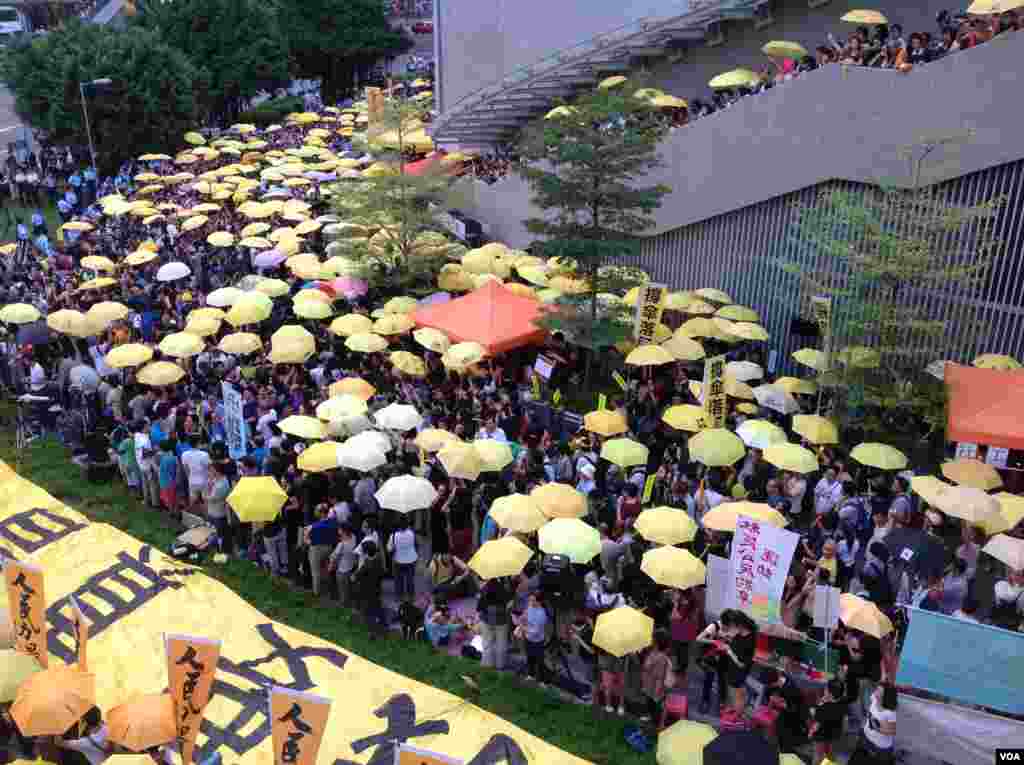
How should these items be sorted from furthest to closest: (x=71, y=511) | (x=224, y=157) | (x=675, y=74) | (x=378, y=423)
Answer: (x=224, y=157) < (x=675, y=74) < (x=378, y=423) < (x=71, y=511)

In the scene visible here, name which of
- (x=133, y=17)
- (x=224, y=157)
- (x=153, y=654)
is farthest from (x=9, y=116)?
(x=153, y=654)

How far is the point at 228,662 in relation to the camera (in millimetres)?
8844

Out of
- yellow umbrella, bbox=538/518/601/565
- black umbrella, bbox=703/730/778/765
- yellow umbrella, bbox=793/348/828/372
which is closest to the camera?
black umbrella, bbox=703/730/778/765

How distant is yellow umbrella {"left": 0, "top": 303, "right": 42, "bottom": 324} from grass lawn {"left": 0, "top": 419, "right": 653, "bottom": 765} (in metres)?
3.52

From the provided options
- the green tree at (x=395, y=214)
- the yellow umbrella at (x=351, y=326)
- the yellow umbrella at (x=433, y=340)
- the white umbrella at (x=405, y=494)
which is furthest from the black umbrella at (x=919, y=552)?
the green tree at (x=395, y=214)

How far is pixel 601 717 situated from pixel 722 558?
1.94 m

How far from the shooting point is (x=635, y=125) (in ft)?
49.3

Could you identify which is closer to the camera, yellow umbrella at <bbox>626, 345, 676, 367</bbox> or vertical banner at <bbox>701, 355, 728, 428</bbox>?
vertical banner at <bbox>701, 355, 728, 428</bbox>

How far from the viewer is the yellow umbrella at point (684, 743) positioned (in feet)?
22.3

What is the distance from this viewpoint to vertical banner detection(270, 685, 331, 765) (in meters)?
6.49

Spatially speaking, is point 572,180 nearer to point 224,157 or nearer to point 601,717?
point 601,717

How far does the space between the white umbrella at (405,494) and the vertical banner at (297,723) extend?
3.59 m

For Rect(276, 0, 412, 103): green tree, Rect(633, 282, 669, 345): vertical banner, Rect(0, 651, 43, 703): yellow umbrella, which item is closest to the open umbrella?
Rect(633, 282, 669, 345): vertical banner

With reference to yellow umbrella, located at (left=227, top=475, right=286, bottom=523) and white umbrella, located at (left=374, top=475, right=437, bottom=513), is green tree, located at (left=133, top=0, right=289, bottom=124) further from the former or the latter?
white umbrella, located at (left=374, top=475, right=437, bottom=513)
